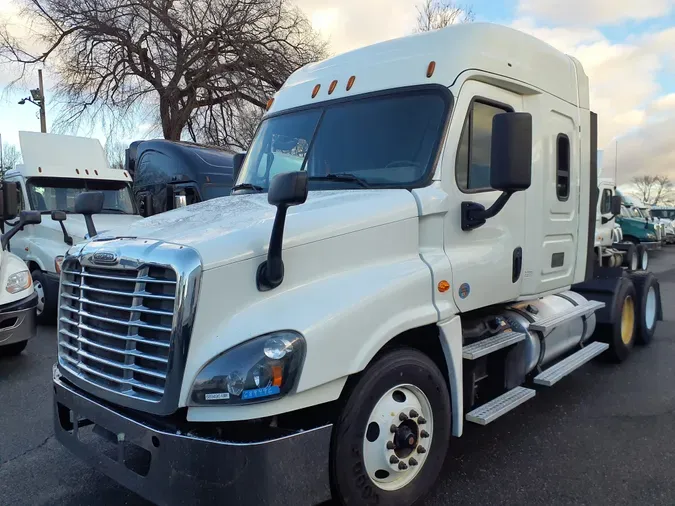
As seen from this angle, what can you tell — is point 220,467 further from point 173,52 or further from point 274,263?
point 173,52

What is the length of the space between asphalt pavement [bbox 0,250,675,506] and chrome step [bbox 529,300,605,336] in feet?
2.58

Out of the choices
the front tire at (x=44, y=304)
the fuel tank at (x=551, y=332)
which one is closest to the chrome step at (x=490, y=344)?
the fuel tank at (x=551, y=332)

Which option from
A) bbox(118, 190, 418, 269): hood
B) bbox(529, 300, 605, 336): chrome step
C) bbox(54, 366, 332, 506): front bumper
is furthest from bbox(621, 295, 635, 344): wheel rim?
bbox(54, 366, 332, 506): front bumper

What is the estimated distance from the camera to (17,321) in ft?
20.6

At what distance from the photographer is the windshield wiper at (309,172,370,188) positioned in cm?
373

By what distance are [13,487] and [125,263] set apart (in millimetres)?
1983

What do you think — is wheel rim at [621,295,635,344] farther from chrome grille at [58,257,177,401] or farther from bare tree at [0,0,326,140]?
bare tree at [0,0,326,140]

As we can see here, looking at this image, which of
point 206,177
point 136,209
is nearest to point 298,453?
point 136,209

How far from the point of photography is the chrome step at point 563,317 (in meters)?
4.51

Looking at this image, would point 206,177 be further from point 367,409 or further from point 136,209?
point 367,409

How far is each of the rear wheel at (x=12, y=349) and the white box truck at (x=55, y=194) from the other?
1646 millimetres

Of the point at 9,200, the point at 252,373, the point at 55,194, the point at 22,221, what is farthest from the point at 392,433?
the point at 55,194

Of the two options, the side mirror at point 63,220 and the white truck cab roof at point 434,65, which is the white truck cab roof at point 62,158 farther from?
the white truck cab roof at point 434,65

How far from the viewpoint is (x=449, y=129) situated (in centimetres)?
367
